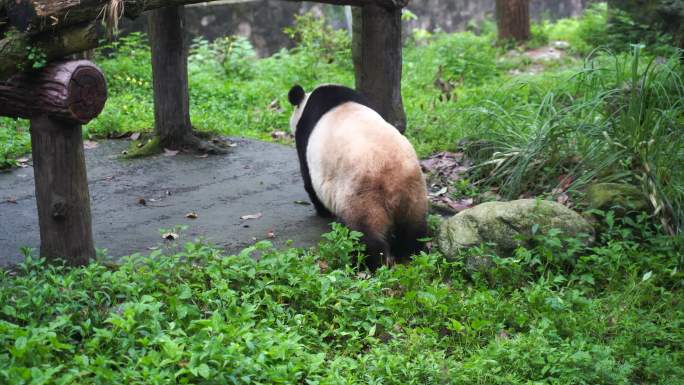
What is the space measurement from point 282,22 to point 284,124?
5.08m

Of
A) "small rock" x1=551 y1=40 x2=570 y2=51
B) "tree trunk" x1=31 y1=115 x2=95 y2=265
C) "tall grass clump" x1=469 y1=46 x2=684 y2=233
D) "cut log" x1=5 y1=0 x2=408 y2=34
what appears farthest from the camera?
"small rock" x1=551 y1=40 x2=570 y2=51

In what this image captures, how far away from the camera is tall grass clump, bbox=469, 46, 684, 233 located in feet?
19.4

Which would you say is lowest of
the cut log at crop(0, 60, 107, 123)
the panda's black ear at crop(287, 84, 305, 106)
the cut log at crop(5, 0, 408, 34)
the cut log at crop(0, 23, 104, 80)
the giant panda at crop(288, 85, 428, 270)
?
the giant panda at crop(288, 85, 428, 270)

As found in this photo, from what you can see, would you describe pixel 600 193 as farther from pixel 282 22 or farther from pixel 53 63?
pixel 282 22

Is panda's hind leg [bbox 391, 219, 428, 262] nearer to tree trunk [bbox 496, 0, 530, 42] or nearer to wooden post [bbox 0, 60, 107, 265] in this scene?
wooden post [bbox 0, 60, 107, 265]

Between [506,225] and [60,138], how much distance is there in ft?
9.33

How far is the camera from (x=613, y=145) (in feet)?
20.3

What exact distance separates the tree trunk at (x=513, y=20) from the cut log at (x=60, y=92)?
9.44m

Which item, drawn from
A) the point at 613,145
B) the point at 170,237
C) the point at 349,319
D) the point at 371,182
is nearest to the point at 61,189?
the point at 170,237

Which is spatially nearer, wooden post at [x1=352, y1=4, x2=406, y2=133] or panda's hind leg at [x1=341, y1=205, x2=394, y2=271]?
panda's hind leg at [x1=341, y1=205, x2=394, y2=271]

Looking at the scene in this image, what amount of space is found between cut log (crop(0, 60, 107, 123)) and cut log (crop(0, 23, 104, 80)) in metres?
0.09

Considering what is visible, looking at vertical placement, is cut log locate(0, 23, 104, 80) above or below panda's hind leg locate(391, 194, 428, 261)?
above

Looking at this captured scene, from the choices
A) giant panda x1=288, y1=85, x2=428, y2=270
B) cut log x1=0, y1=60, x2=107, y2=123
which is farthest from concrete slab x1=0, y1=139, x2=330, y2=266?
cut log x1=0, y1=60, x2=107, y2=123

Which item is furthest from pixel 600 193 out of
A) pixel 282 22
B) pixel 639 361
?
pixel 282 22
